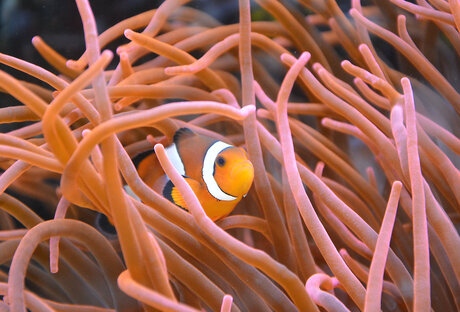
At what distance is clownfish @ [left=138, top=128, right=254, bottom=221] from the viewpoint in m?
0.74

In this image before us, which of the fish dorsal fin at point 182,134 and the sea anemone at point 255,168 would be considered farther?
the fish dorsal fin at point 182,134

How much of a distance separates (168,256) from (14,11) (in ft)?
2.28

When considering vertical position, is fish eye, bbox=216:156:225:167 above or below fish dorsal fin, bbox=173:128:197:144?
below

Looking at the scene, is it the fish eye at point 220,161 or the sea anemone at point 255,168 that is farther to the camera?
the fish eye at point 220,161

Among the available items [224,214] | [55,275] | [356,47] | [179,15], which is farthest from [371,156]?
[55,275]

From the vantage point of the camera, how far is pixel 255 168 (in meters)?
0.73

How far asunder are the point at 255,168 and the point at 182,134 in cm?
14

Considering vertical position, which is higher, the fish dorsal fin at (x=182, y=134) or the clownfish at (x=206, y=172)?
the fish dorsal fin at (x=182, y=134)

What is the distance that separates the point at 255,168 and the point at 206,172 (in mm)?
94

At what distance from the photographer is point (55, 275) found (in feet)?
2.61

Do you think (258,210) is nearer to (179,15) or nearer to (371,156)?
(371,156)

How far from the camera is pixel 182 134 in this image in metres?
0.79

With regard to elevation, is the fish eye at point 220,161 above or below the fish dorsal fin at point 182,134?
below

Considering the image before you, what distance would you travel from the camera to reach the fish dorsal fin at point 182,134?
79cm
